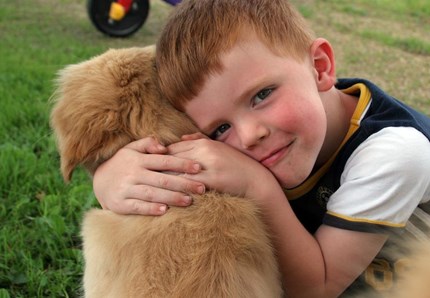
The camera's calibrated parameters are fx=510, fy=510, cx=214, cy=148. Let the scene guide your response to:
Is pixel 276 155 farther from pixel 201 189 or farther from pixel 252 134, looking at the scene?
pixel 201 189

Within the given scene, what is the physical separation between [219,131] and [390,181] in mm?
477

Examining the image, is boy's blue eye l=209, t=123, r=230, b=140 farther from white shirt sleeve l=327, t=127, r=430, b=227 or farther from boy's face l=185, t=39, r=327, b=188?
white shirt sleeve l=327, t=127, r=430, b=227

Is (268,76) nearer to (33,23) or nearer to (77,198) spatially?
(77,198)

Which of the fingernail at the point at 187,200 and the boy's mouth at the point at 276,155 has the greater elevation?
the boy's mouth at the point at 276,155

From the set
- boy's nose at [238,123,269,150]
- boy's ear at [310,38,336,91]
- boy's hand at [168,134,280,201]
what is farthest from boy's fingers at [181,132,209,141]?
boy's ear at [310,38,336,91]

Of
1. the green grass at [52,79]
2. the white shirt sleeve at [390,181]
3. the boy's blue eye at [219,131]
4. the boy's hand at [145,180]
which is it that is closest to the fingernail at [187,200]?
the boy's hand at [145,180]

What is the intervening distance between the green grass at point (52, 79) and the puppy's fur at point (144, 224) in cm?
44

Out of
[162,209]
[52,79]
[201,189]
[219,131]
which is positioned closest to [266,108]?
[219,131]

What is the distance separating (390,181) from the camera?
1318 millimetres

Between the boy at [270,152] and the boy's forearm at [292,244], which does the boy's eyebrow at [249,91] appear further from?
the boy's forearm at [292,244]

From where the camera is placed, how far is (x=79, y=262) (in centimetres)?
202

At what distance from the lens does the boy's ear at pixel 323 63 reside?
4.90 feet

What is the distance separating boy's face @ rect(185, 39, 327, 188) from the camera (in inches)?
52.4

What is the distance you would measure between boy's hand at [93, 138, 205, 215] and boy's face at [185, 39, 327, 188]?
16 centimetres
